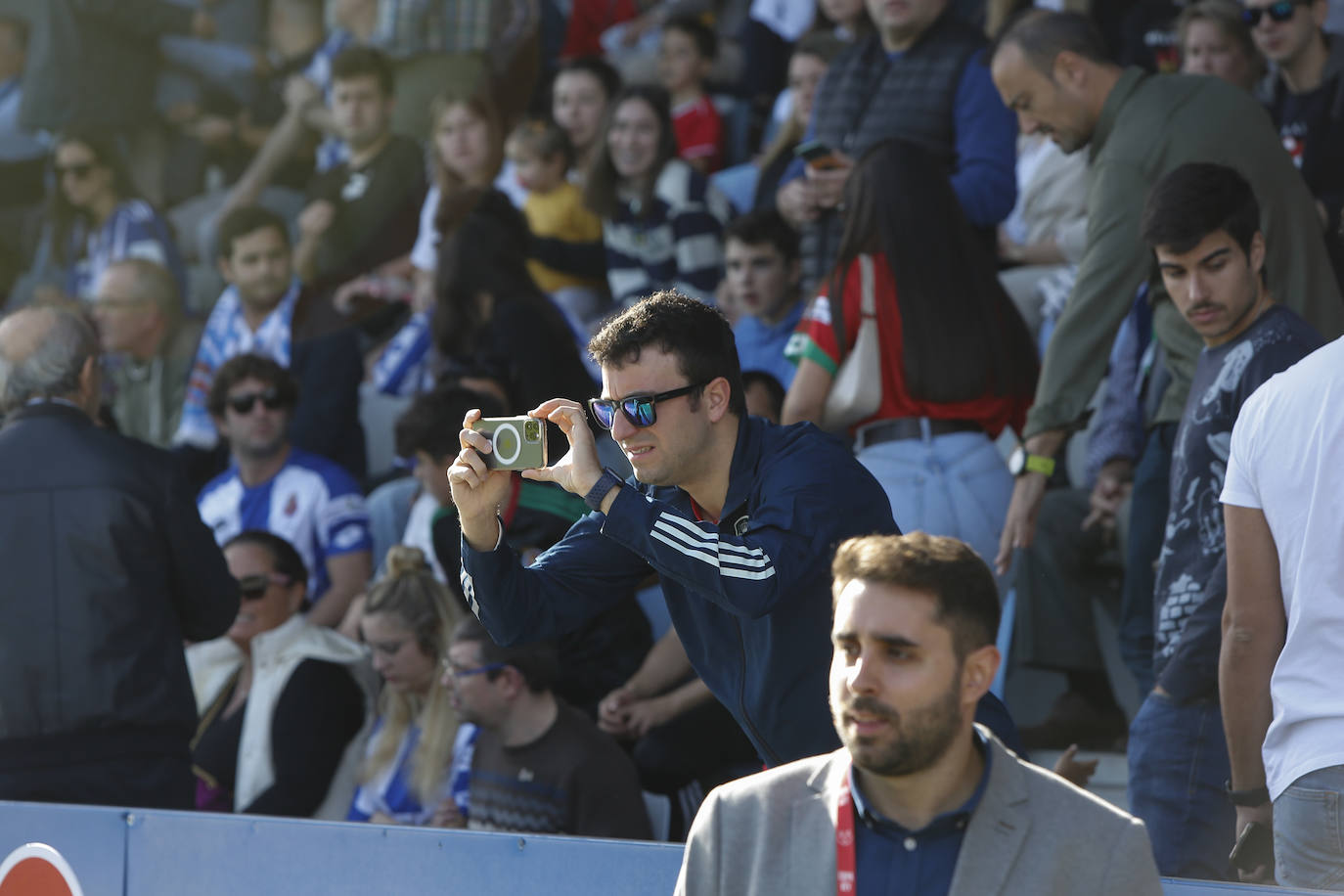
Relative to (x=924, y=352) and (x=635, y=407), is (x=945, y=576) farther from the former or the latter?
(x=924, y=352)

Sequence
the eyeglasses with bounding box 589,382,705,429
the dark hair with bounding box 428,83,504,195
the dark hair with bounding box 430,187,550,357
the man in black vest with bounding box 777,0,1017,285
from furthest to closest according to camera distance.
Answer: the dark hair with bounding box 428,83,504,195
the dark hair with bounding box 430,187,550,357
the man in black vest with bounding box 777,0,1017,285
the eyeglasses with bounding box 589,382,705,429

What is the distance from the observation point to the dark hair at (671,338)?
3189 millimetres

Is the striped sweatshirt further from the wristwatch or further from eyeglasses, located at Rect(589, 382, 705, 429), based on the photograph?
eyeglasses, located at Rect(589, 382, 705, 429)

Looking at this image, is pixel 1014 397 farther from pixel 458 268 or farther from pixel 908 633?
pixel 458 268

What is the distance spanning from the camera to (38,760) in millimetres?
4203

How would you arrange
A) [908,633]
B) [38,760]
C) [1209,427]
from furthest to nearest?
[38,760] < [1209,427] < [908,633]

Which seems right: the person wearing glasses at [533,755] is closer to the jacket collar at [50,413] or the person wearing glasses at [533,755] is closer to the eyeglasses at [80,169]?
the jacket collar at [50,413]

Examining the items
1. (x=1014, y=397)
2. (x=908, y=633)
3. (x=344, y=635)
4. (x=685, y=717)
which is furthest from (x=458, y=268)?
(x=908, y=633)

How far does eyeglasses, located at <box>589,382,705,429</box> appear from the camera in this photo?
3148 mm

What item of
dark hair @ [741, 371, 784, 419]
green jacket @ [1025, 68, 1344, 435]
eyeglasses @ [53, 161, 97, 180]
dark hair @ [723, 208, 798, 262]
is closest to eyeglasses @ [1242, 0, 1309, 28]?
green jacket @ [1025, 68, 1344, 435]

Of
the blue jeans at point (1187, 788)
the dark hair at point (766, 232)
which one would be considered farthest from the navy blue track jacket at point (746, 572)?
the dark hair at point (766, 232)

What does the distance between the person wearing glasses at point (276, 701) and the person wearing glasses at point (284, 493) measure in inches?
14.8

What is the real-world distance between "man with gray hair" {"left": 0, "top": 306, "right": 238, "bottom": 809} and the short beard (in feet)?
7.89

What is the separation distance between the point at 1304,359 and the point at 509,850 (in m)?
1.73
